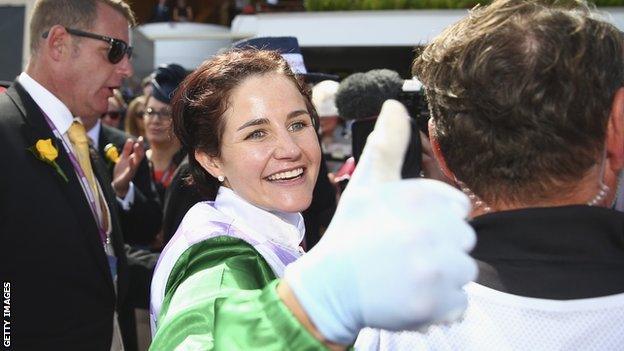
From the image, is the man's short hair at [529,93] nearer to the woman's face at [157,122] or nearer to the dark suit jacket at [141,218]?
the dark suit jacket at [141,218]

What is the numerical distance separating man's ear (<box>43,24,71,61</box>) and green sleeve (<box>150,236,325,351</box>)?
5.14 feet

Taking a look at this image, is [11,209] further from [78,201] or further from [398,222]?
[398,222]

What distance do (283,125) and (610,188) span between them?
2.55 feet

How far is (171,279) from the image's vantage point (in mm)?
1149

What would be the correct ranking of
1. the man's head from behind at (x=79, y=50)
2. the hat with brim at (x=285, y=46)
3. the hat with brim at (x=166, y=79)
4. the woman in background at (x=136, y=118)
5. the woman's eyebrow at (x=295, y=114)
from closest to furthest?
1. the woman's eyebrow at (x=295, y=114)
2. the man's head from behind at (x=79, y=50)
3. the hat with brim at (x=285, y=46)
4. the hat with brim at (x=166, y=79)
5. the woman in background at (x=136, y=118)

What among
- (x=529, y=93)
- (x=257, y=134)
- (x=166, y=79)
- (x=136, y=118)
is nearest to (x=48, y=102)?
(x=257, y=134)

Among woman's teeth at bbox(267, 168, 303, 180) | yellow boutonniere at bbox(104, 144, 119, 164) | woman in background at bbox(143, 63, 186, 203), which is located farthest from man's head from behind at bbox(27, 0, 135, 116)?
woman's teeth at bbox(267, 168, 303, 180)

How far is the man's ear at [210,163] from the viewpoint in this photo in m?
1.60

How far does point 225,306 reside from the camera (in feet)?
2.84

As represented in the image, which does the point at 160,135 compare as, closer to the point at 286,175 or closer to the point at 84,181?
the point at 84,181

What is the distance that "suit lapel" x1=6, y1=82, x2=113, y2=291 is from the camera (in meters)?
2.13

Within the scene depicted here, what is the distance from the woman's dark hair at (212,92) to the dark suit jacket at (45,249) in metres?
0.65

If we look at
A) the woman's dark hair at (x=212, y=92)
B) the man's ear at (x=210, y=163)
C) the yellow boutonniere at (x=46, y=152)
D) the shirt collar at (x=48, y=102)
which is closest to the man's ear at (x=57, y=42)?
the shirt collar at (x=48, y=102)

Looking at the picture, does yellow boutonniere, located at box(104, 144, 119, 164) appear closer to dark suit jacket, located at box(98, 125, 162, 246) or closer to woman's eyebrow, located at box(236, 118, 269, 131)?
dark suit jacket, located at box(98, 125, 162, 246)
